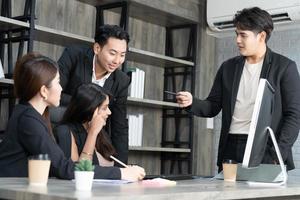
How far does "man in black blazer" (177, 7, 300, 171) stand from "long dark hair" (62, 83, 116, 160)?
0.39m

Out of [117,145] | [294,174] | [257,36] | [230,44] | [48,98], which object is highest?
[230,44]

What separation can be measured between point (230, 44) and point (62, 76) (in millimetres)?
2350

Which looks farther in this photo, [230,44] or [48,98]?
[230,44]

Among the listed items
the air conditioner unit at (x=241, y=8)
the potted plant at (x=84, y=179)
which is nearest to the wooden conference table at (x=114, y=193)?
the potted plant at (x=84, y=179)

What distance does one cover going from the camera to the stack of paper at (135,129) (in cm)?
411

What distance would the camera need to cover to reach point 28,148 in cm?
173

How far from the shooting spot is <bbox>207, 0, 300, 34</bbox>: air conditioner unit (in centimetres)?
413

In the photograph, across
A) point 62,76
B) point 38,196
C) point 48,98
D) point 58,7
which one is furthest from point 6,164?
point 58,7

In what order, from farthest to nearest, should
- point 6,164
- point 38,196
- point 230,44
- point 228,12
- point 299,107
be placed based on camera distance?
1. point 230,44
2. point 228,12
3. point 299,107
4. point 6,164
5. point 38,196

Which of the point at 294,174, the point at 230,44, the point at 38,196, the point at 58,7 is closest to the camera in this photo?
the point at 38,196

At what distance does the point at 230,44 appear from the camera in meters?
4.76

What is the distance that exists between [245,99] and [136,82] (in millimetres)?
1720

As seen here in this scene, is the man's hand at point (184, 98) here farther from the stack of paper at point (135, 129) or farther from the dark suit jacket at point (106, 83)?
the stack of paper at point (135, 129)

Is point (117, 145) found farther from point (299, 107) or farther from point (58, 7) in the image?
point (58, 7)
